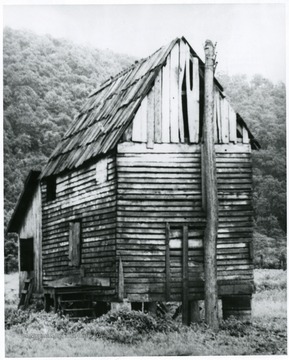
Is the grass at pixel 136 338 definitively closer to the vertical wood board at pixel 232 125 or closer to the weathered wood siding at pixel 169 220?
the weathered wood siding at pixel 169 220

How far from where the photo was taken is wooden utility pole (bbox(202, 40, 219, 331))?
20.0m

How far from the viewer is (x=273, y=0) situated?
1888 centimetres

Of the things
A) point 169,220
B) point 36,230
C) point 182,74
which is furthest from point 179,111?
point 36,230

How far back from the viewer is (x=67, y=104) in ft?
97.3

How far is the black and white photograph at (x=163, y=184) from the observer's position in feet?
62.2

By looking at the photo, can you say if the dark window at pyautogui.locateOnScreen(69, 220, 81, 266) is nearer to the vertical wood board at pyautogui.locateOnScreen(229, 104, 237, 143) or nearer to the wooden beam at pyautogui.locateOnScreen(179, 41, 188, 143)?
the wooden beam at pyautogui.locateOnScreen(179, 41, 188, 143)

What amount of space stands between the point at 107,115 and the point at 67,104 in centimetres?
711

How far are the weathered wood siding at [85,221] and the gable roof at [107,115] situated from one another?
0.44 meters

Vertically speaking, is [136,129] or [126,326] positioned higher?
[136,129]

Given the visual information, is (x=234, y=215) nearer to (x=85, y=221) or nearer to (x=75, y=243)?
(x=85, y=221)

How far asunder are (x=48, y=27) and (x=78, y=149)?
417 centimetres

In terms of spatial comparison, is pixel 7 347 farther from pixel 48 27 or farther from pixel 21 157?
pixel 21 157

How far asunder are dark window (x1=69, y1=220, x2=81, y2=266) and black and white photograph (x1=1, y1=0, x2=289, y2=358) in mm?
47

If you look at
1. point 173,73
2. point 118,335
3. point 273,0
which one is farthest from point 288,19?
point 118,335
